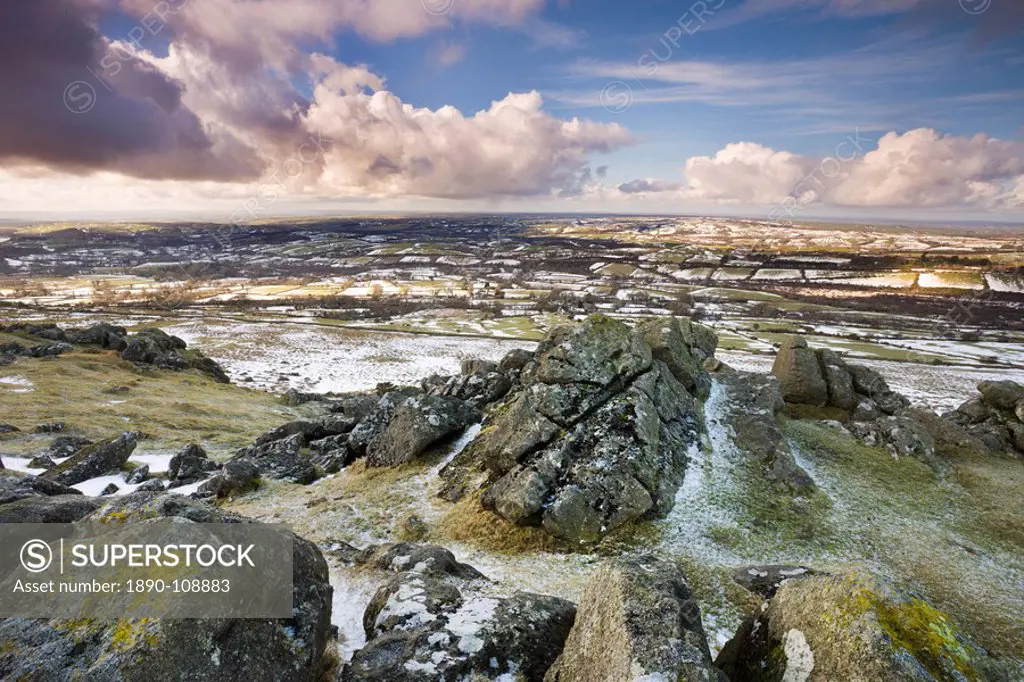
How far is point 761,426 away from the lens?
79.2ft

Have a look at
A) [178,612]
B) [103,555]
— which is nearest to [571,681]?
[178,612]

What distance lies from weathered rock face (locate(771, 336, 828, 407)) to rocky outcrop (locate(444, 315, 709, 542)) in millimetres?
11148

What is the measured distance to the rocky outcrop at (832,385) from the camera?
31469 millimetres

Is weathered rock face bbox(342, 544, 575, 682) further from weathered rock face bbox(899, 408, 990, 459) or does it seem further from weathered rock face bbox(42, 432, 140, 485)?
weathered rock face bbox(899, 408, 990, 459)

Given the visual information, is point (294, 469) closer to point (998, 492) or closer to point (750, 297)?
point (998, 492)

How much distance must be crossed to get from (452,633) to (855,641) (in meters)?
7.14

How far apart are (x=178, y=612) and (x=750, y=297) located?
199574 millimetres

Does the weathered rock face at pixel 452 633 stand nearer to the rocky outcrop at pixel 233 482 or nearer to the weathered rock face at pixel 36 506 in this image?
the weathered rock face at pixel 36 506

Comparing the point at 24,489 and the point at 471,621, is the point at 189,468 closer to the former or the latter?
the point at 24,489

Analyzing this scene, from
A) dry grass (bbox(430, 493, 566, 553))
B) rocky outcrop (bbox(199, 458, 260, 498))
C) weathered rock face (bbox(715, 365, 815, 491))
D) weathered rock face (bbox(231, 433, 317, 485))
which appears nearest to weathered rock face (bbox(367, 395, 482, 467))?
weathered rock face (bbox(231, 433, 317, 485))

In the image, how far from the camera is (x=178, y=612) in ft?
26.7

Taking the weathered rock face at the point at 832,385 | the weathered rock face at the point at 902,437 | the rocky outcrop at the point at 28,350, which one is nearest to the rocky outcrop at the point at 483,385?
the weathered rock face at the point at 832,385

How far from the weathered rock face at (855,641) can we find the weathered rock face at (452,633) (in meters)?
3.77

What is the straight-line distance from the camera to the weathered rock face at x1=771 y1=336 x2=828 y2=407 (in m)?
31.6
